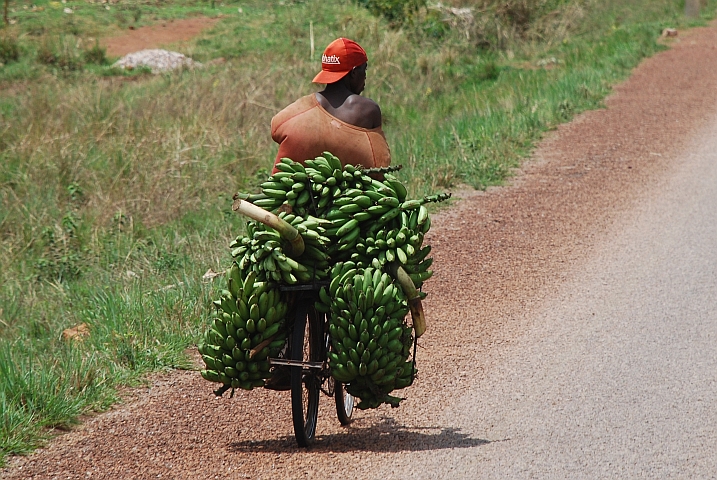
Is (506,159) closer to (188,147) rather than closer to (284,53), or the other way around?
(188,147)

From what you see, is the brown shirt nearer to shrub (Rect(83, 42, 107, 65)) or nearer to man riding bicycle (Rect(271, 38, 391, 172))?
man riding bicycle (Rect(271, 38, 391, 172))

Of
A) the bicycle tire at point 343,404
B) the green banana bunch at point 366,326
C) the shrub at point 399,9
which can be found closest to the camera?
the green banana bunch at point 366,326

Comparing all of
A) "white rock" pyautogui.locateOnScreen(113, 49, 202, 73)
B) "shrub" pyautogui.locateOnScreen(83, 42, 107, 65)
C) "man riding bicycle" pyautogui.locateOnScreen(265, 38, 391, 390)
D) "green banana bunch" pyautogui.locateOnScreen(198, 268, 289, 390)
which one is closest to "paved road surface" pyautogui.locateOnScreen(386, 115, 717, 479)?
"green banana bunch" pyautogui.locateOnScreen(198, 268, 289, 390)

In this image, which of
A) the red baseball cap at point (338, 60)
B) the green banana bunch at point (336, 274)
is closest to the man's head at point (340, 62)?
the red baseball cap at point (338, 60)

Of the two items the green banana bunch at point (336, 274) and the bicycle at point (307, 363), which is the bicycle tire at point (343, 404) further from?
the green banana bunch at point (336, 274)

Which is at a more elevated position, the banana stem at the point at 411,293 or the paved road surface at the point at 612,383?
the banana stem at the point at 411,293

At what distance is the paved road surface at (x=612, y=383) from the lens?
4242mm

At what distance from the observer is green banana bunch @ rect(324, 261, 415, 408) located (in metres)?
4.14

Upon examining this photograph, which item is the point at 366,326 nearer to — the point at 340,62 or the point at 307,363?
the point at 307,363

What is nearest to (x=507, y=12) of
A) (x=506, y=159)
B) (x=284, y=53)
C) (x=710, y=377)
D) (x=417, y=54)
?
(x=417, y=54)

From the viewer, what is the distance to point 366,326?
4.14 meters

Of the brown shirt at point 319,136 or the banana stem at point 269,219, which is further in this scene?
the brown shirt at point 319,136

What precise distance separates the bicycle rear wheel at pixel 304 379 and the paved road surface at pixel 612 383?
1.66 feet

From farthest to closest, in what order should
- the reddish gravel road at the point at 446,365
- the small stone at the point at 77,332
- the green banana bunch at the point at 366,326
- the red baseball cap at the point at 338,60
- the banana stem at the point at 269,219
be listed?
1. the small stone at the point at 77,332
2. the red baseball cap at the point at 338,60
3. the reddish gravel road at the point at 446,365
4. the green banana bunch at the point at 366,326
5. the banana stem at the point at 269,219
